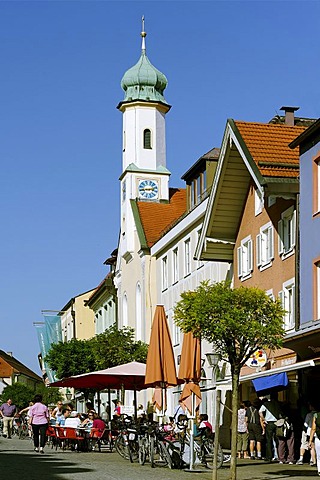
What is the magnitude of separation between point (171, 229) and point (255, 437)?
69.9 ft

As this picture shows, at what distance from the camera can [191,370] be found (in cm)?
2408

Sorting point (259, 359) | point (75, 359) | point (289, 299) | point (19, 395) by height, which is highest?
point (289, 299)

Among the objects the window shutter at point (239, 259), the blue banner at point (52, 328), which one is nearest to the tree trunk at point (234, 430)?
the window shutter at point (239, 259)

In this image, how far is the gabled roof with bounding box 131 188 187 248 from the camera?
55.5 m

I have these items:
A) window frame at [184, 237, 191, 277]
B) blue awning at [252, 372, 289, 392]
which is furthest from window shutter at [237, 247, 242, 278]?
window frame at [184, 237, 191, 277]

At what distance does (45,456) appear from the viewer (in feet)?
87.2

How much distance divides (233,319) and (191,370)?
4.72 m

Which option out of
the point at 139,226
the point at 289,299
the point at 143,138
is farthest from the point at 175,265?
the point at 289,299

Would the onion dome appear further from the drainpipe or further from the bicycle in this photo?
the bicycle

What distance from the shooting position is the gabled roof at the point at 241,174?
93.4 ft

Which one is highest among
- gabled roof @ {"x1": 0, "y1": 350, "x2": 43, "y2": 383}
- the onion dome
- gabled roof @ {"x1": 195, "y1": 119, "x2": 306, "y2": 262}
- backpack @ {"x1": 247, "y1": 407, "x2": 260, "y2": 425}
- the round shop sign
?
the onion dome

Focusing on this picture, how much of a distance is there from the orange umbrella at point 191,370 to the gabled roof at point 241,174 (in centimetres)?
547

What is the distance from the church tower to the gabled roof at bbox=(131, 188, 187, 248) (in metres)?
0.99

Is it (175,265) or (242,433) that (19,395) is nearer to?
(175,265)
